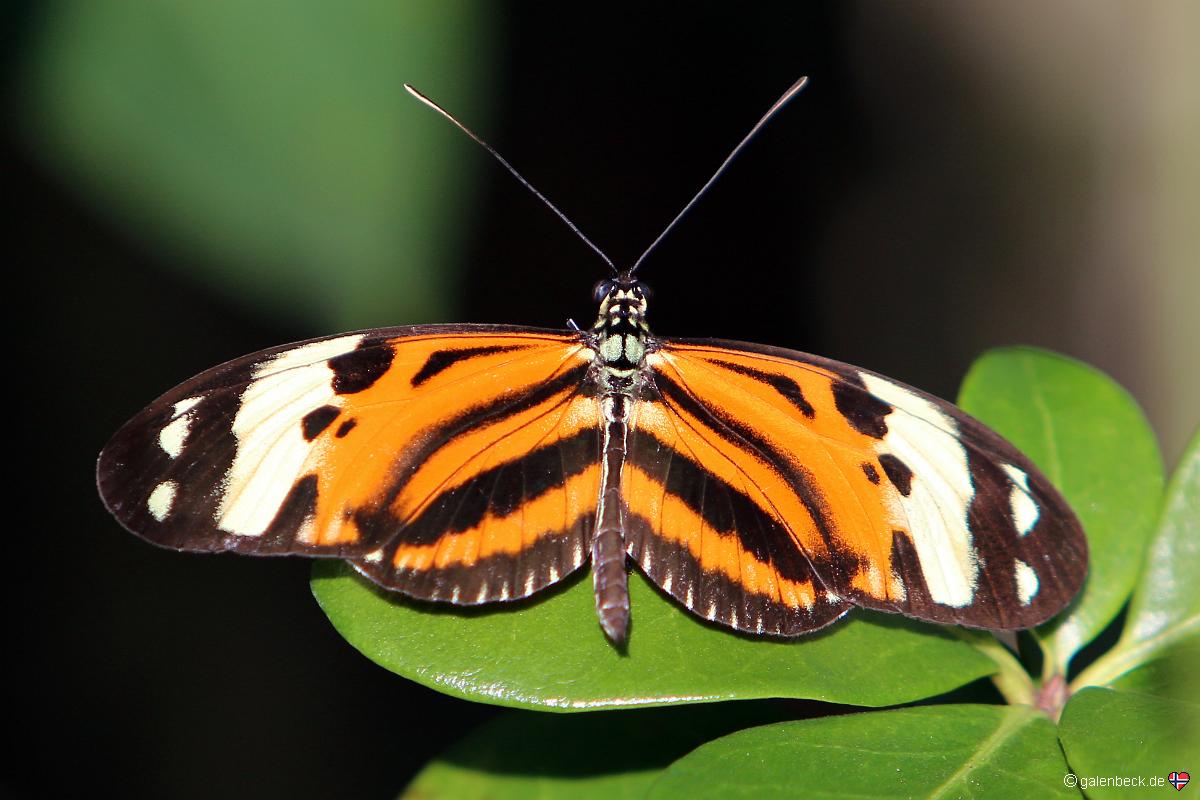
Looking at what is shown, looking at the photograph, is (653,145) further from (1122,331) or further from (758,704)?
(758,704)

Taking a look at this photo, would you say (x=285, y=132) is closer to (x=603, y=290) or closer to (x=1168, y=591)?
(x=603, y=290)

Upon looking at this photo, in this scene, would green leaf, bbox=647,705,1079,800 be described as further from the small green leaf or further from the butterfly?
the small green leaf

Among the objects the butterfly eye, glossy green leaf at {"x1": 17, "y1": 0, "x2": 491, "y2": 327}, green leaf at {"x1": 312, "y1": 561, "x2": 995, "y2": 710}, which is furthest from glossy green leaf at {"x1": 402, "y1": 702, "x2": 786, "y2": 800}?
glossy green leaf at {"x1": 17, "y1": 0, "x2": 491, "y2": 327}

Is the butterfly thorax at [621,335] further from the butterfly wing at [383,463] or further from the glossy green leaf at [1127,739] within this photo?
the glossy green leaf at [1127,739]

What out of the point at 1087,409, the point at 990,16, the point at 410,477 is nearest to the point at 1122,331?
the point at 990,16

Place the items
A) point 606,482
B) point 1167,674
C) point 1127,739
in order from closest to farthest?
point 1127,739, point 1167,674, point 606,482

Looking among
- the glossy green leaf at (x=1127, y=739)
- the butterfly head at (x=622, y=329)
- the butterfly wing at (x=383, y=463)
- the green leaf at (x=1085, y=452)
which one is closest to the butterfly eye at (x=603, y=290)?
the butterfly head at (x=622, y=329)

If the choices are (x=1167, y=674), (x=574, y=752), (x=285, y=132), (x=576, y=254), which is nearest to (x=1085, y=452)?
(x=1167, y=674)

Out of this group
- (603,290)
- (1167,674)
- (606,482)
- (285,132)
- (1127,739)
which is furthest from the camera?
(603,290)
